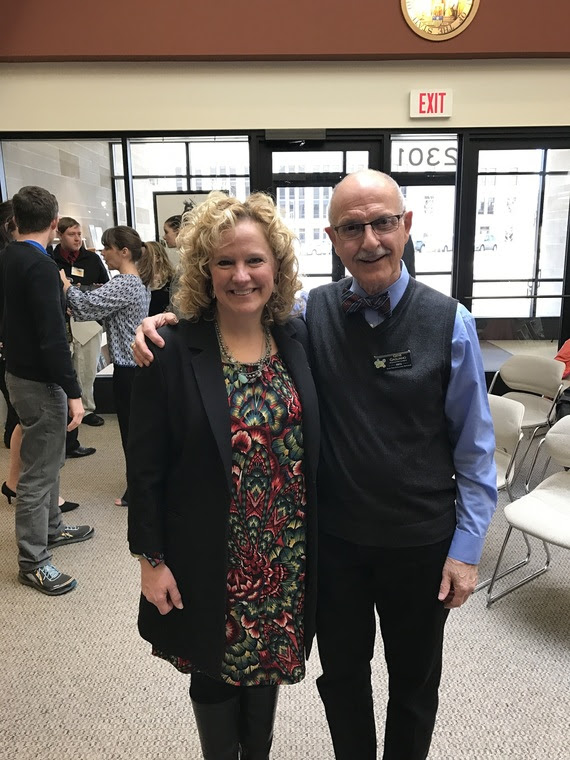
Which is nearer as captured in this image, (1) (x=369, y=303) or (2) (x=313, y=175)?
(1) (x=369, y=303)

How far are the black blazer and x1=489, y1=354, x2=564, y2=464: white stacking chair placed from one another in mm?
2689

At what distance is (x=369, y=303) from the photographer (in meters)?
1.26

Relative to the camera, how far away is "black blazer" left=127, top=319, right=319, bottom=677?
1179mm

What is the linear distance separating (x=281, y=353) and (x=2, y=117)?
15.4 feet

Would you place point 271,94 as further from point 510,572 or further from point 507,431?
point 510,572

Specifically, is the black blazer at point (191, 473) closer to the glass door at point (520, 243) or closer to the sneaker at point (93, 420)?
the sneaker at point (93, 420)

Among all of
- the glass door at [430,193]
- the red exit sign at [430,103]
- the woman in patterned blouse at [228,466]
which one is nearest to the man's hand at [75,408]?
the woman in patterned blouse at [228,466]

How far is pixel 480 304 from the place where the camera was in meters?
5.38

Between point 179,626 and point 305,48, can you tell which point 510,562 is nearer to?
point 179,626

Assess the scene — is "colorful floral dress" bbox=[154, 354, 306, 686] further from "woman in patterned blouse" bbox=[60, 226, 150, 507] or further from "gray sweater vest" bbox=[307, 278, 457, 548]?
"woman in patterned blouse" bbox=[60, 226, 150, 507]

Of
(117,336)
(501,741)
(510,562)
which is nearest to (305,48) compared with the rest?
(117,336)

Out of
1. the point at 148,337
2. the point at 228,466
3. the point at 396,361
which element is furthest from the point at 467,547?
the point at 148,337

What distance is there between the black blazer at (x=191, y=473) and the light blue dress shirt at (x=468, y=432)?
31cm

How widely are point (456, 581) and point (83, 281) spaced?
4.28 m
